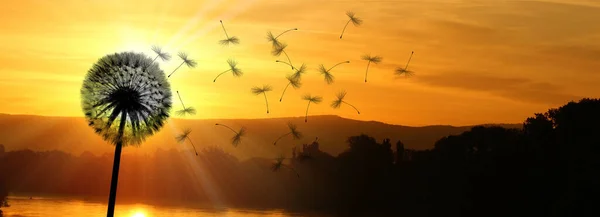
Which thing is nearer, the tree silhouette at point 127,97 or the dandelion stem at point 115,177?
the dandelion stem at point 115,177

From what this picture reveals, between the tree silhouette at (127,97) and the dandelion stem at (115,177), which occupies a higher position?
the tree silhouette at (127,97)

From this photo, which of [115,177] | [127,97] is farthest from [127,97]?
[115,177]

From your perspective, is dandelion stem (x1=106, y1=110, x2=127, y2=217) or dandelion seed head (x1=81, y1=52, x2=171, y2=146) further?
dandelion seed head (x1=81, y1=52, x2=171, y2=146)

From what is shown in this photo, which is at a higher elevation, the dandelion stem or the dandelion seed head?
the dandelion seed head

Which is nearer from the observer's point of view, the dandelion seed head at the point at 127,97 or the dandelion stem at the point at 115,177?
the dandelion stem at the point at 115,177

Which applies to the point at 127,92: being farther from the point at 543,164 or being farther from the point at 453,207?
the point at 453,207

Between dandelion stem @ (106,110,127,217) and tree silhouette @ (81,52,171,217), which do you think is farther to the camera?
tree silhouette @ (81,52,171,217)

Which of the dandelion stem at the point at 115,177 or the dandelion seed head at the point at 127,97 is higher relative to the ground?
the dandelion seed head at the point at 127,97

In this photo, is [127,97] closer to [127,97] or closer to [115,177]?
[127,97]
